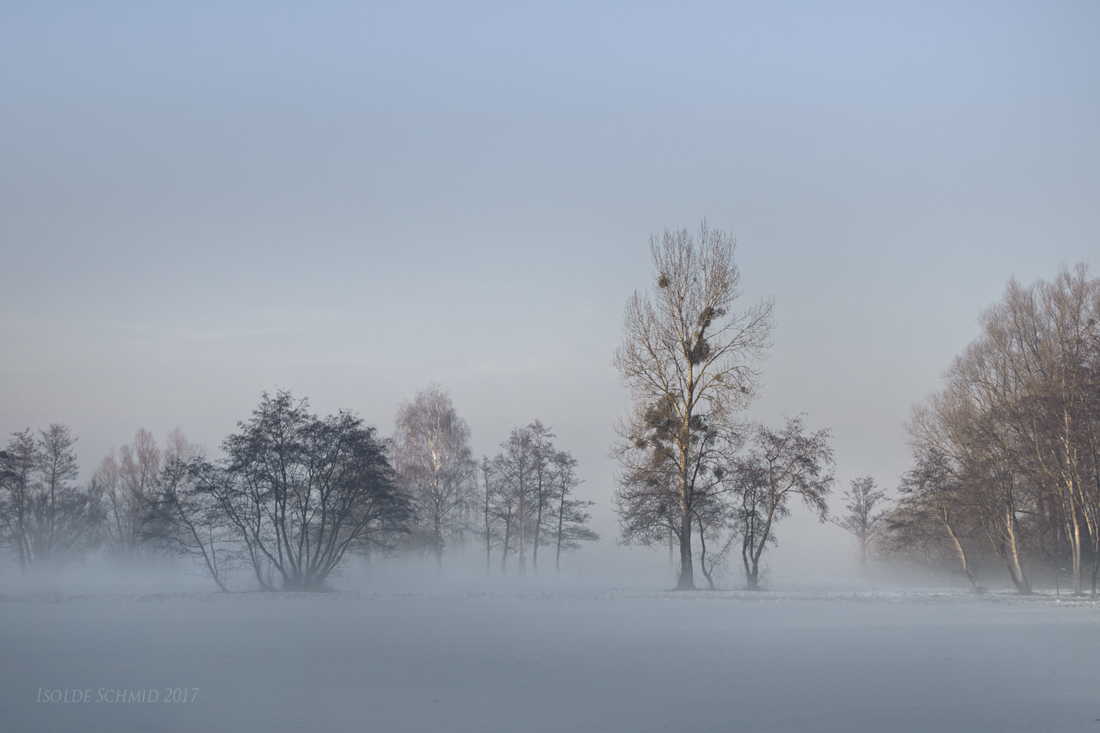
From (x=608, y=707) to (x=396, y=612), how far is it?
34.6 feet

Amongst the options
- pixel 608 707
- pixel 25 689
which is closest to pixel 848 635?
pixel 608 707

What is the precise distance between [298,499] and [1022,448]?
30079 mm

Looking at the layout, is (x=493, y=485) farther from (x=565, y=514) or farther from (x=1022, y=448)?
(x=1022, y=448)

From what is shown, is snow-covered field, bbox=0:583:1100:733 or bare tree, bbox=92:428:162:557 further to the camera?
bare tree, bbox=92:428:162:557

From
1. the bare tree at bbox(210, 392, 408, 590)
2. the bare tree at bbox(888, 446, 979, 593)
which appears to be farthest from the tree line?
the bare tree at bbox(888, 446, 979, 593)

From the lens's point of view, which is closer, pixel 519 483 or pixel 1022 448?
pixel 1022 448

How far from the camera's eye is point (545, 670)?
9680 millimetres

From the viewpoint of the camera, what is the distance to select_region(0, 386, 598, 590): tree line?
2664 centimetres

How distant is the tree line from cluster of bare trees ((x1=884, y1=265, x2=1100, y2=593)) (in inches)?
870

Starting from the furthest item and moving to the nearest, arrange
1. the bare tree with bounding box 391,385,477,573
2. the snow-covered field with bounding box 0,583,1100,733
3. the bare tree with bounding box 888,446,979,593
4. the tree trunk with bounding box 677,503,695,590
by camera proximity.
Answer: the bare tree with bounding box 391,385,477,573
the bare tree with bounding box 888,446,979,593
the tree trunk with bounding box 677,503,695,590
the snow-covered field with bounding box 0,583,1100,733

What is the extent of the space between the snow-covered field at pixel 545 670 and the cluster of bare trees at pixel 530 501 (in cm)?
2957

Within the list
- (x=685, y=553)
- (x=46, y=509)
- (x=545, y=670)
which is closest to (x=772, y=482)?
(x=685, y=553)

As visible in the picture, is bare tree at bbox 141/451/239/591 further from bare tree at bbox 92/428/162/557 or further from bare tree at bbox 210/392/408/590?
bare tree at bbox 92/428/162/557

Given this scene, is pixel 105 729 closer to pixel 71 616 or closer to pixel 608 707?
pixel 608 707
